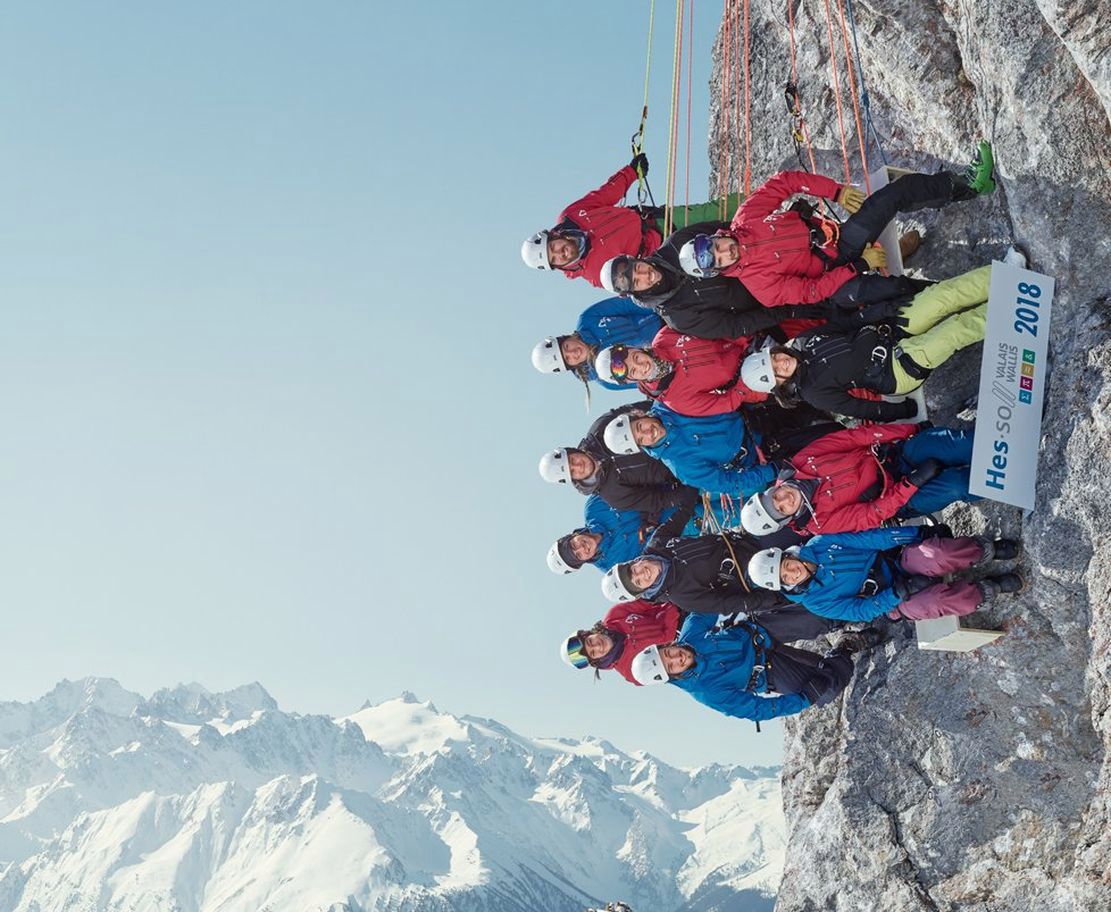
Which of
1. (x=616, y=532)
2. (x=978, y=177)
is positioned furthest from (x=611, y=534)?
(x=978, y=177)

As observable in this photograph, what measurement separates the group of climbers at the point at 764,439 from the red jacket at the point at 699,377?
0.08 feet

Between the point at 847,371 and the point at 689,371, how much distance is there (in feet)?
5.61

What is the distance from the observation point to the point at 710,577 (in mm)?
13094

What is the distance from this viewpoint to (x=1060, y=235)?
10703 millimetres

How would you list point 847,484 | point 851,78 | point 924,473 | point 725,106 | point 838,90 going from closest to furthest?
point 924,473 < point 847,484 < point 851,78 < point 838,90 < point 725,106

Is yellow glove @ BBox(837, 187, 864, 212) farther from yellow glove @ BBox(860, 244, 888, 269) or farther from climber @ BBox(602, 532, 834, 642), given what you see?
climber @ BBox(602, 532, 834, 642)

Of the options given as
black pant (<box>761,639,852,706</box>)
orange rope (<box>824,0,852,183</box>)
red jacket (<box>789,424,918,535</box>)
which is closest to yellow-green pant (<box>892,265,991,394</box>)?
red jacket (<box>789,424,918,535</box>)

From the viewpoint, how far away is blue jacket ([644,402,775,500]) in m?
12.6

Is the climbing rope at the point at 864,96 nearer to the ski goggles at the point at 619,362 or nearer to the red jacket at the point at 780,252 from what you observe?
the red jacket at the point at 780,252

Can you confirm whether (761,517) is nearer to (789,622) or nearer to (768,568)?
(768,568)

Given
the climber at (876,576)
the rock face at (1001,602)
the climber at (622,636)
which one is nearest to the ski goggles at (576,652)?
the climber at (622,636)

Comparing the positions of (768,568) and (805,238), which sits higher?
(805,238)

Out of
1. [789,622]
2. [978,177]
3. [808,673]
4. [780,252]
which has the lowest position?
[808,673]

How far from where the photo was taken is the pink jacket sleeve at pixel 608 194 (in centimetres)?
1442
